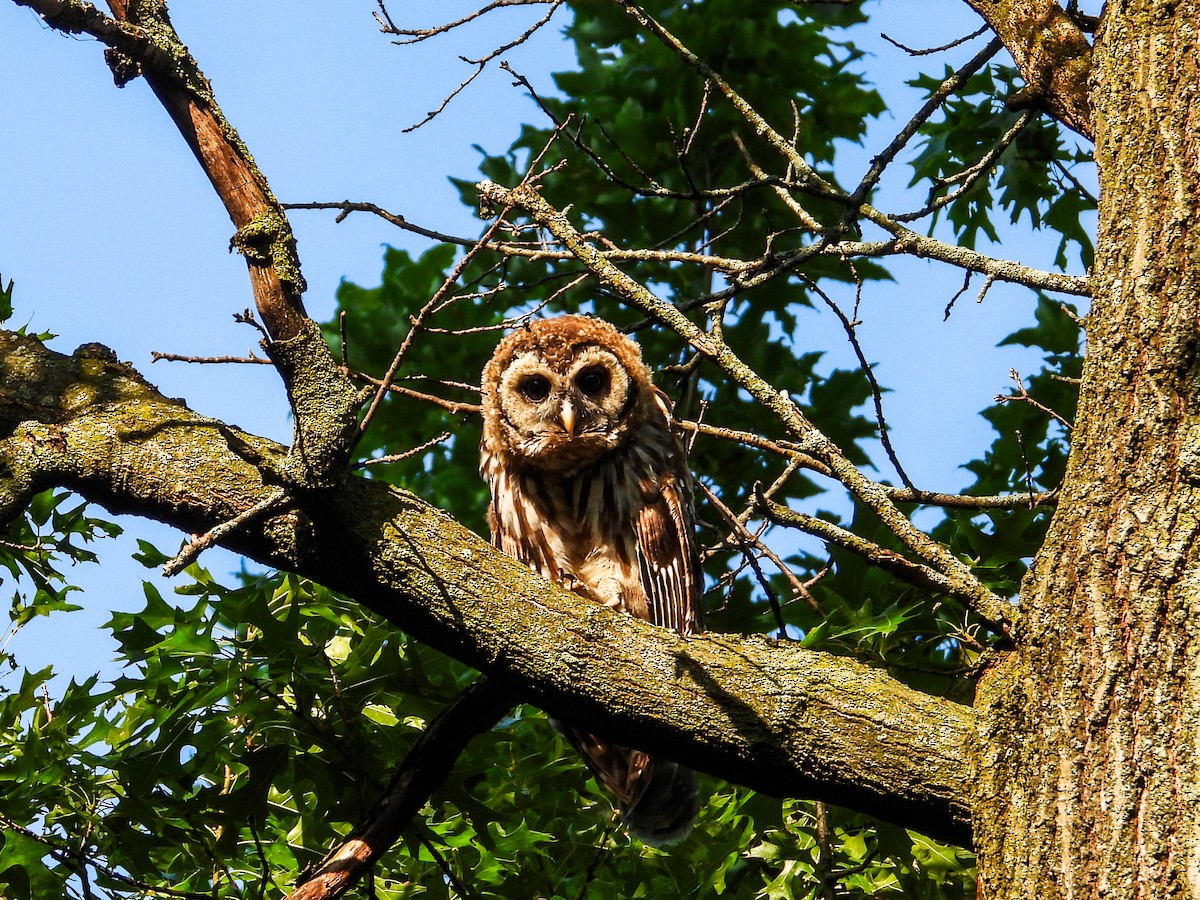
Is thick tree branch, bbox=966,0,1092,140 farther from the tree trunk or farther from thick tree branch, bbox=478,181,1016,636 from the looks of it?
thick tree branch, bbox=478,181,1016,636

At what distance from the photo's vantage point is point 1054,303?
620 centimetres

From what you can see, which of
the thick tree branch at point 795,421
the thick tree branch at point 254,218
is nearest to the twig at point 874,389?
the thick tree branch at point 795,421

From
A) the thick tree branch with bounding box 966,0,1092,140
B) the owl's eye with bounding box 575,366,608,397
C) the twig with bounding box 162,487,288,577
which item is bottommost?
the twig with bounding box 162,487,288,577

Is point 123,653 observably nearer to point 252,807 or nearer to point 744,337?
point 252,807

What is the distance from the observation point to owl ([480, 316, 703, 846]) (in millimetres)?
4879

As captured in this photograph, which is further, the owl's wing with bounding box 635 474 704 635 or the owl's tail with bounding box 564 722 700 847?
the owl's wing with bounding box 635 474 704 635

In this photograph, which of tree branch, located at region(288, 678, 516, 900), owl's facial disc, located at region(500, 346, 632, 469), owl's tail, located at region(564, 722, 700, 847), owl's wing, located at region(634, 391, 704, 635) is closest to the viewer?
tree branch, located at region(288, 678, 516, 900)

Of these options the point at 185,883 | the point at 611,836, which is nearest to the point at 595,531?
the point at 611,836

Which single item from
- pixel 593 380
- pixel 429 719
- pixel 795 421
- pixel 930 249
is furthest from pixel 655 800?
pixel 930 249

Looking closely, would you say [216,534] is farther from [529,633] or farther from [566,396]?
[566,396]

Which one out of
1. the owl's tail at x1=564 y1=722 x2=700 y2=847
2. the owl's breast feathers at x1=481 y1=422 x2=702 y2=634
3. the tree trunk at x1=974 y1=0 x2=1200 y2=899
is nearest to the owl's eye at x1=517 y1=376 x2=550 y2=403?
the owl's breast feathers at x1=481 y1=422 x2=702 y2=634

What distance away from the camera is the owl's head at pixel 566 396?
5.00m

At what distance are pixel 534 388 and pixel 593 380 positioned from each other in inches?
10.0

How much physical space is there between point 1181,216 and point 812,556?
3.39 m
